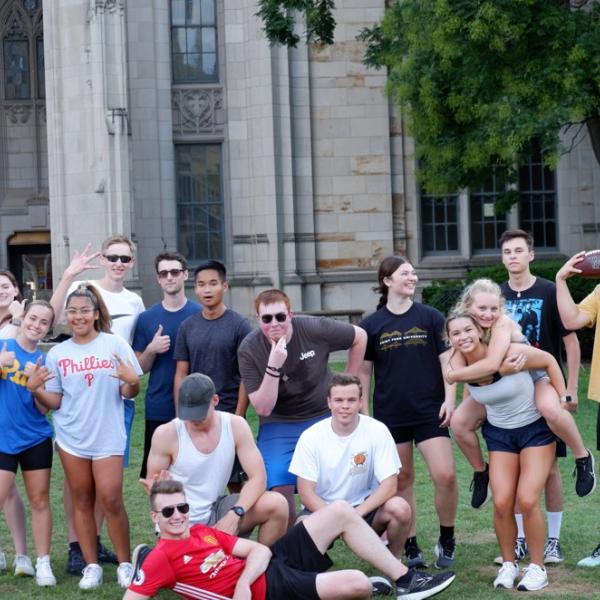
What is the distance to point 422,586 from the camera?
7645 millimetres

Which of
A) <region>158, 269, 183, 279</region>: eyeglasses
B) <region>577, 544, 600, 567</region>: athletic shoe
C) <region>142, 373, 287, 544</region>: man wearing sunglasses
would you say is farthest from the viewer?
<region>158, 269, 183, 279</region>: eyeglasses

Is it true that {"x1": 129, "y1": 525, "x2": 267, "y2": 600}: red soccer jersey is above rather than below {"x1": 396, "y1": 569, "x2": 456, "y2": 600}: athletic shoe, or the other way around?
above

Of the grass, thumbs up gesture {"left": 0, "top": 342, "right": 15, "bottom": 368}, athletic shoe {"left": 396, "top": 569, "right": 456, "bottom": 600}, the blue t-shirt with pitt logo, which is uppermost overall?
thumbs up gesture {"left": 0, "top": 342, "right": 15, "bottom": 368}

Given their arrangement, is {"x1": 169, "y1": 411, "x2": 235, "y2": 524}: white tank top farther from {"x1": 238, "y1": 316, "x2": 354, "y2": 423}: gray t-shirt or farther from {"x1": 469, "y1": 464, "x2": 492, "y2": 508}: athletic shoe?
{"x1": 469, "y1": 464, "x2": 492, "y2": 508}: athletic shoe

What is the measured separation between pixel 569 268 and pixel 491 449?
4.18 ft

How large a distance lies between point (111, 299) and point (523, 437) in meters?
3.03

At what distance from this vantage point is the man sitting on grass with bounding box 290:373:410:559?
26.3ft

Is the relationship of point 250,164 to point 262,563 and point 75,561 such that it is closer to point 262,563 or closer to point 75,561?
point 75,561

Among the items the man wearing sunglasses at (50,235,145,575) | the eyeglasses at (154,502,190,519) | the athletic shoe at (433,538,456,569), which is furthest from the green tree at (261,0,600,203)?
the eyeglasses at (154,502,190,519)

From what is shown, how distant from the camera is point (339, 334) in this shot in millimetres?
8594

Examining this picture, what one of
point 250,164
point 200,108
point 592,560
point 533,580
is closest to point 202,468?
point 533,580

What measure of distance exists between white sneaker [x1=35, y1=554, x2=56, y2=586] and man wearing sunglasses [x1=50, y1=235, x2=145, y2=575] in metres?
0.30

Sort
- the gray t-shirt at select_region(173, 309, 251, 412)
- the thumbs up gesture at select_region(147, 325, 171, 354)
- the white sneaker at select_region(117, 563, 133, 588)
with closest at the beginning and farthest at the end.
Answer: the white sneaker at select_region(117, 563, 133, 588) < the gray t-shirt at select_region(173, 309, 251, 412) < the thumbs up gesture at select_region(147, 325, 171, 354)

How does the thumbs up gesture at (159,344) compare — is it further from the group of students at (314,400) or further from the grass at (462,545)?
the grass at (462,545)
